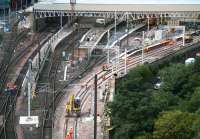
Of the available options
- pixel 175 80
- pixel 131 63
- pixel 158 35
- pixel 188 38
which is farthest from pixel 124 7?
pixel 175 80

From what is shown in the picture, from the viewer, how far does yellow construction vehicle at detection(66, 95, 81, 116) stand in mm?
30733

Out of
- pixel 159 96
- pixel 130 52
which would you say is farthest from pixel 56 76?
pixel 159 96

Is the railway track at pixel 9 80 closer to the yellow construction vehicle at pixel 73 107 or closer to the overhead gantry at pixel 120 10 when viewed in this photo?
the overhead gantry at pixel 120 10

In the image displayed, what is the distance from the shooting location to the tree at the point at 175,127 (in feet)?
79.7

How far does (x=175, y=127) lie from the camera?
958 inches

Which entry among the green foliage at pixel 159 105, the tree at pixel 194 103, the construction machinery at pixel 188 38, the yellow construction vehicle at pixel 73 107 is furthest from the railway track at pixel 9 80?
the construction machinery at pixel 188 38

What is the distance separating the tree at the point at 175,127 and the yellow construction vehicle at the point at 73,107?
6589mm

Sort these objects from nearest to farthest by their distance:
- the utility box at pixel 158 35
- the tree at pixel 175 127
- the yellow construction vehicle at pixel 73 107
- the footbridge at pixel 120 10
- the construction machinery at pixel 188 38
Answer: the tree at pixel 175 127 < the yellow construction vehicle at pixel 73 107 < the construction machinery at pixel 188 38 < the utility box at pixel 158 35 < the footbridge at pixel 120 10

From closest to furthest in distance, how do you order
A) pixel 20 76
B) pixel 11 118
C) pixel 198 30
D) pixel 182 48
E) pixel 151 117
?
1. pixel 151 117
2. pixel 11 118
3. pixel 20 76
4. pixel 182 48
5. pixel 198 30

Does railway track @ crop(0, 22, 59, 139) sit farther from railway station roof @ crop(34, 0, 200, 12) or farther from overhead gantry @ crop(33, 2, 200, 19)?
railway station roof @ crop(34, 0, 200, 12)

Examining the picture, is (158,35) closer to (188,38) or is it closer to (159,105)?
(188,38)

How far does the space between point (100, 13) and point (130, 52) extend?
9.39 meters

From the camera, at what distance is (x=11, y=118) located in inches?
1202

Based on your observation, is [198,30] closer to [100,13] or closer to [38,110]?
[100,13]
